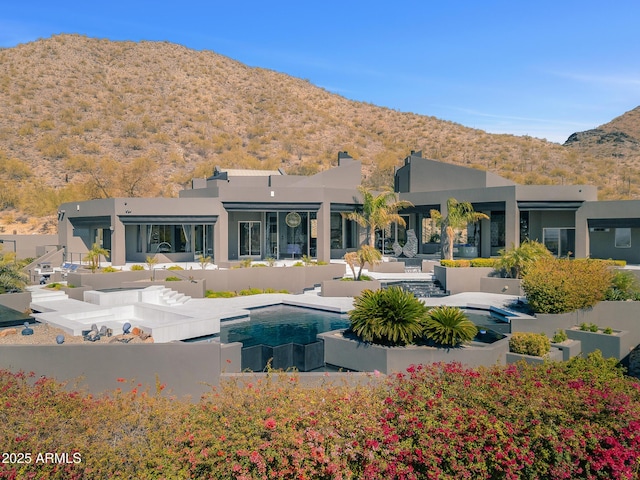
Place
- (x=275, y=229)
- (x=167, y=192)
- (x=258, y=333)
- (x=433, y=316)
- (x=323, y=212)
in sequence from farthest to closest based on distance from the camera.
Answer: (x=167, y=192) < (x=275, y=229) < (x=323, y=212) < (x=258, y=333) < (x=433, y=316)

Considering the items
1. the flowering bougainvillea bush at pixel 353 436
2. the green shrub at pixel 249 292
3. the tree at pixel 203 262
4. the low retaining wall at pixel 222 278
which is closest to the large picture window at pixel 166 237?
the tree at pixel 203 262

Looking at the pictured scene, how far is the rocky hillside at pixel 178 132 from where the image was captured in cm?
4872

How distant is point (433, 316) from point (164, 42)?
77.7 metres

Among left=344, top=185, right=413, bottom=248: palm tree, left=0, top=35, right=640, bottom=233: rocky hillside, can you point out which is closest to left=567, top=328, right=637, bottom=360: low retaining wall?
left=344, top=185, right=413, bottom=248: palm tree

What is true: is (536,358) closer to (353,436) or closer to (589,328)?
(589,328)

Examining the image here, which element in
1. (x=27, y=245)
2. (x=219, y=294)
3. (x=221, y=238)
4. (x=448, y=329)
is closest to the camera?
(x=448, y=329)

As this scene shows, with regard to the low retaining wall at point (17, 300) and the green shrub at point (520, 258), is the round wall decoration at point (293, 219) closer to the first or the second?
the green shrub at point (520, 258)

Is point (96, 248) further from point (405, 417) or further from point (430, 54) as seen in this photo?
point (430, 54)

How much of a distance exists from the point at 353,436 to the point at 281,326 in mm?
9792

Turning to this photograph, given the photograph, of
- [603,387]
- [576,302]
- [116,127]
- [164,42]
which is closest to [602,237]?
[576,302]

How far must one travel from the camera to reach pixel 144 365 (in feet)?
32.1

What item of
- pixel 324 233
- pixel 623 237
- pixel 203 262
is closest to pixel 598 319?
pixel 623 237

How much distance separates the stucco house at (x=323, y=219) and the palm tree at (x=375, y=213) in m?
0.82

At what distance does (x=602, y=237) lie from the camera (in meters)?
26.3
